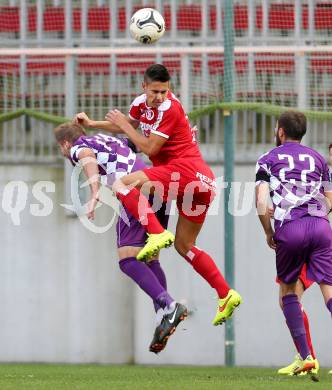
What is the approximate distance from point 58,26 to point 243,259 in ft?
10.7

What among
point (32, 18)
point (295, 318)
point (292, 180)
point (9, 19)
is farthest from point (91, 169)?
A: point (9, 19)

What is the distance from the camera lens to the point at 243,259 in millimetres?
12211

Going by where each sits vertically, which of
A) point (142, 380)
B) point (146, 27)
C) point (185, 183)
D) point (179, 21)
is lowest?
point (142, 380)

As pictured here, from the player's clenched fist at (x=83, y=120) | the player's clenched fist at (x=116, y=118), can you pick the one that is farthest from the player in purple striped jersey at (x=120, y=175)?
the player's clenched fist at (x=116, y=118)

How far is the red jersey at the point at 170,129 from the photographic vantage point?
8.87 metres

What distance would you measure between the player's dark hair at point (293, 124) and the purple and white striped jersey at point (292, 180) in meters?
0.08

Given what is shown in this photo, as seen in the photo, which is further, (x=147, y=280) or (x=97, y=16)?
(x=97, y=16)

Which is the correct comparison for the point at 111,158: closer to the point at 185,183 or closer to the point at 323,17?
the point at 185,183

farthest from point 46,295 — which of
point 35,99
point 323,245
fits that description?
point 323,245

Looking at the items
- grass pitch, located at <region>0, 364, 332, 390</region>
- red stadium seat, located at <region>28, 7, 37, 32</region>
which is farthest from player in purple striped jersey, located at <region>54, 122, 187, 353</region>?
red stadium seat, located at <region>28, 7, 37, 32</region>

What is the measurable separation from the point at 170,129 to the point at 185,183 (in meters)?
0.43

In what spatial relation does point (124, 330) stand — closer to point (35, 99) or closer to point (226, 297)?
point (35, 99)

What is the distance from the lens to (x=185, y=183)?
8.88 m

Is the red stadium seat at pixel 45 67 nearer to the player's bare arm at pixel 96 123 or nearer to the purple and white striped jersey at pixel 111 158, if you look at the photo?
the purple and white striped jersey at pixel 111 158
